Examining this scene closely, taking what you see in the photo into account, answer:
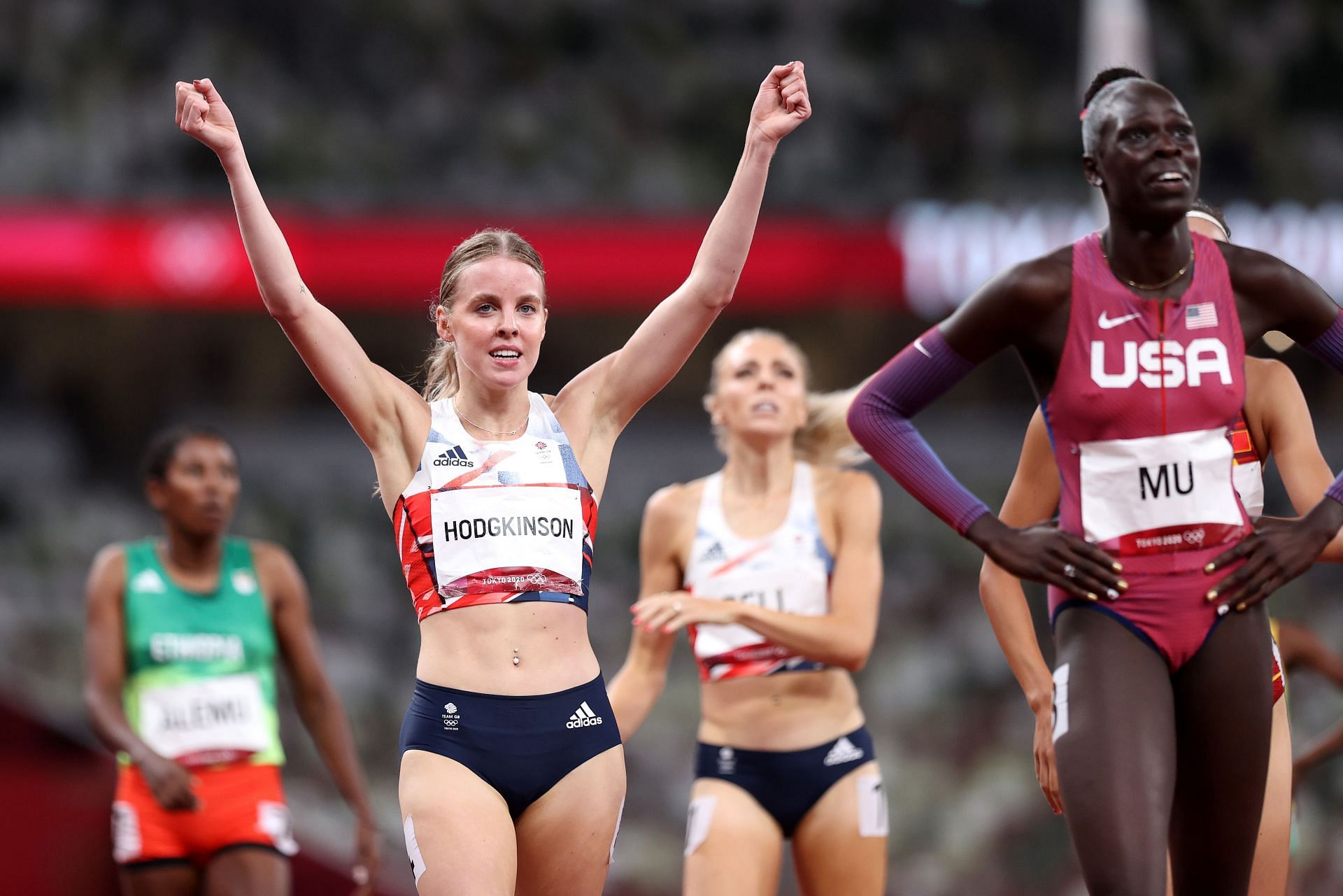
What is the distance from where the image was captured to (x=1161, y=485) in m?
3.41

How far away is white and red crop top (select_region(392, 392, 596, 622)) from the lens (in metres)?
3.74

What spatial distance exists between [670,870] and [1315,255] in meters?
6.17

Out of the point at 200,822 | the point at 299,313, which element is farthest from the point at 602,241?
the point at 299,313

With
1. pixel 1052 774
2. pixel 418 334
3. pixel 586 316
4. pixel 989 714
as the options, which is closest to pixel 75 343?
pixel 418 334

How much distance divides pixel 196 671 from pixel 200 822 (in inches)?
22.4

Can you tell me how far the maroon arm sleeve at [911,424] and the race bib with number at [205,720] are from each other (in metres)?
3.09

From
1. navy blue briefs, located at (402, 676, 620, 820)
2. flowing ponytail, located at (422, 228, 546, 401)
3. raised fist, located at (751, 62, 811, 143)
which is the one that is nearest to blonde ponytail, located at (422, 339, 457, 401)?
flowing ponytail, located at (422, 228, 546, 401)

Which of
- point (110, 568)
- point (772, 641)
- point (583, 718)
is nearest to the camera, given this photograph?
point (583, 718)

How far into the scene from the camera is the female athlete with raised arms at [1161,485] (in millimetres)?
3395

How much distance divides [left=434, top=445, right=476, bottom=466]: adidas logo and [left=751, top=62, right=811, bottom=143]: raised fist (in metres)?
1.05

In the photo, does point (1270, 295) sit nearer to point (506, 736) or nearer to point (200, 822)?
point (506, 736)

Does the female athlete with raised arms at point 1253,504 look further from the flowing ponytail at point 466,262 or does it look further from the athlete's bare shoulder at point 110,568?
the athlete's bare shoulder at point 110,568

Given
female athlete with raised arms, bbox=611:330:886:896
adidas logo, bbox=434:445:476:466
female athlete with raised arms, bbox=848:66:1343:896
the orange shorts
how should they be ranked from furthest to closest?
the orange shorts
female athlete with raised arms, bbox=611:330:886:896
adidas logo, bbox=434:445:476:466
female athlete with raised arms, bbox=848:66:1343:896

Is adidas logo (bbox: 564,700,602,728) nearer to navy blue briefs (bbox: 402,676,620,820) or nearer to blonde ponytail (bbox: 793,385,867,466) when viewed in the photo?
navy blue briefs (bbox: 402,676,620,820)
